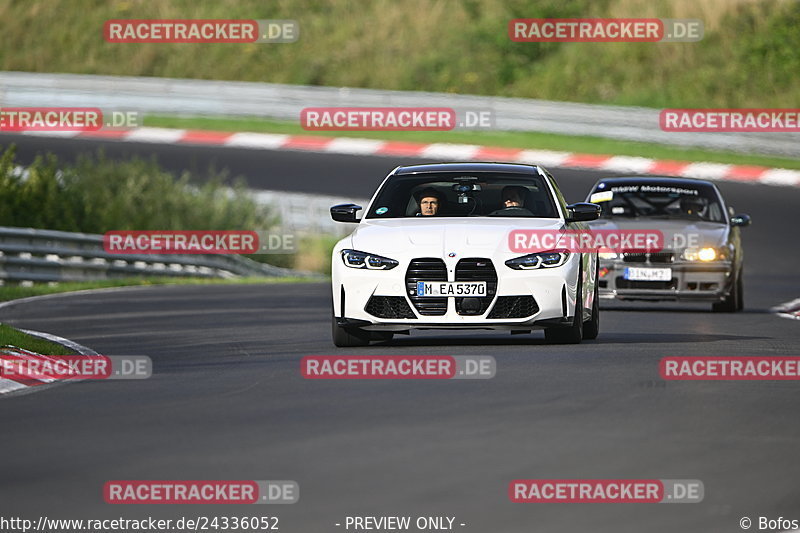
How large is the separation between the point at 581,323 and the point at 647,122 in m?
24.0

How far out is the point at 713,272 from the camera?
1923 cm

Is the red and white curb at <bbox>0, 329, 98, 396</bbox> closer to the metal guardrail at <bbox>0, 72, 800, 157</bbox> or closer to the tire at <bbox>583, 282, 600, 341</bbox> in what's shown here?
the tire at <bbox>583, 282, 600, 341</bbox>

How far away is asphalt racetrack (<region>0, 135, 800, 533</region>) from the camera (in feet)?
24.2

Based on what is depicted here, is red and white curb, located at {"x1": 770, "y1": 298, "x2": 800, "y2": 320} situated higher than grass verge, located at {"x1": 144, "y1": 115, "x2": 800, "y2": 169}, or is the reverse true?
grass verge, located at {"x1": 144, "y1": 115, "x2": 800, "y2": 169}

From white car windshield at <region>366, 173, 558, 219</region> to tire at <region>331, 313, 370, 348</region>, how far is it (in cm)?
105
